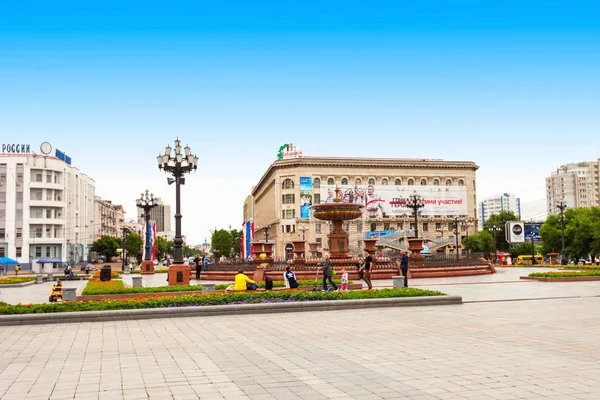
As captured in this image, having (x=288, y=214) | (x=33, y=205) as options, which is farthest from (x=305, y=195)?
(x=33, y=205)

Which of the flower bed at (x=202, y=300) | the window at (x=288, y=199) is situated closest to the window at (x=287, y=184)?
the window at (x=288, y=199)

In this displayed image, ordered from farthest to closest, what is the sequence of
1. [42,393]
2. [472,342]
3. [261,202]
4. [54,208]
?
1. [261,202]
2. [54,208]
3. [472,342]
4. [42,393]

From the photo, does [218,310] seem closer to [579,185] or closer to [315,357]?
[315,357]

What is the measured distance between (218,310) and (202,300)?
793mm

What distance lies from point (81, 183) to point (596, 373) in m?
92.5

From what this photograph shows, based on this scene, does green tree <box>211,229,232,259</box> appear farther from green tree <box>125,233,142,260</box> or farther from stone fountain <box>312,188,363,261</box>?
stone fountain <box>312,188,363,261</box>

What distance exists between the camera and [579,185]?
188 metres

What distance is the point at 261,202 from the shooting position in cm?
12494

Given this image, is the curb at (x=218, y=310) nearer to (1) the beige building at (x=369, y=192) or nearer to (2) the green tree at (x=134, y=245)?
(1) the beige building at (x=369, y=192)

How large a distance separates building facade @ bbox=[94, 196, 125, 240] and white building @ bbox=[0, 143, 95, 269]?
27273mm

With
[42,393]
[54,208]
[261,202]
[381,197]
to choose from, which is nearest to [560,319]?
[42,393]

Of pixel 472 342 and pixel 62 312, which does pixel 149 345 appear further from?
pixel 472 342

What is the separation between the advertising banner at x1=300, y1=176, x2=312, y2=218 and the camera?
9425 cm

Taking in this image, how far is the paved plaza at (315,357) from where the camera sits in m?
6.99
